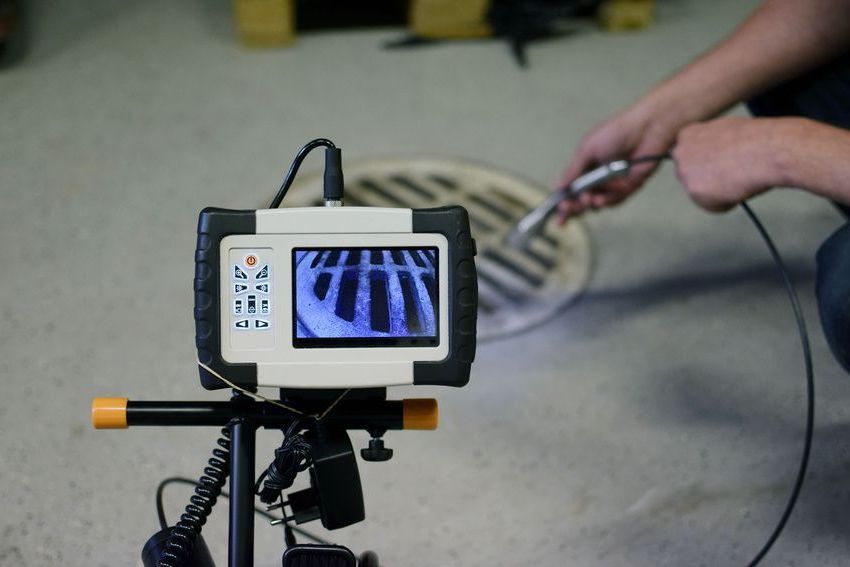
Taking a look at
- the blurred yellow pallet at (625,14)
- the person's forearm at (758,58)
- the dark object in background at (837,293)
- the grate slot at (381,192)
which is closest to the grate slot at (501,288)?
the grate slot at (381,192)

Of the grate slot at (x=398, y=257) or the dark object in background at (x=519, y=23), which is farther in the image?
the dark object in background at (x=519, y=23)

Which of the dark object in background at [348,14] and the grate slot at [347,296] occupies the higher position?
the dark object in background at [348,14]

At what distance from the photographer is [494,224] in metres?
1.50

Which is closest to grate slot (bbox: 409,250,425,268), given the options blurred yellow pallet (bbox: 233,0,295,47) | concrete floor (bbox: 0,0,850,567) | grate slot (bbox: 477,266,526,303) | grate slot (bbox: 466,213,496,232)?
concrete floor (bbox: 0,0,850,567)

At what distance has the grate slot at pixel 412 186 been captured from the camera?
1.56 m

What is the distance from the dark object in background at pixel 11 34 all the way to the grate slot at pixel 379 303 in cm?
161

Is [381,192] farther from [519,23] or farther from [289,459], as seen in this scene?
[289,459]

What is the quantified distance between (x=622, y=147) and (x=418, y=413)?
2.35ft

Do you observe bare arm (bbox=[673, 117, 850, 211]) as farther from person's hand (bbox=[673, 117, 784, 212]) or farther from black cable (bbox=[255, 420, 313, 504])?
black cable (bbox=[255, 420, 313, 504])

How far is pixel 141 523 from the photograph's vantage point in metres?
1.03

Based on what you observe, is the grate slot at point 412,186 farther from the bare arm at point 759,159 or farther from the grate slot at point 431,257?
the grate slot at point 431,257

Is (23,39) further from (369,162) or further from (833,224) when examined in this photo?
(833,224)

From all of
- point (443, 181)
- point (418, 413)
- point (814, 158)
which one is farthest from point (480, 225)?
point (418, 413)

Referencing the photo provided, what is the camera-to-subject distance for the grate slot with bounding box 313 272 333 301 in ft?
1.94
